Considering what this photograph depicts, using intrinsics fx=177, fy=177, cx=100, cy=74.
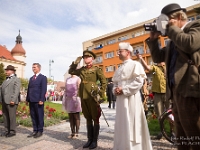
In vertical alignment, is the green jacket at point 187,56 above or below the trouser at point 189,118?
above

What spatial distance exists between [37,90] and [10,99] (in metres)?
0.92

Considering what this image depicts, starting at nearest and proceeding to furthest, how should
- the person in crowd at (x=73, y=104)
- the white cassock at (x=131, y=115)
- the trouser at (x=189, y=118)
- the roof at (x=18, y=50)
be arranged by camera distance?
the trouser at (x=189, y=118) → the white cassock at (x=131, y=115) → the person in crowd at (x=73, y=104) → the roof at (x=18, y=50)

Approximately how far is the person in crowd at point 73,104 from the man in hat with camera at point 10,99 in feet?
5.41

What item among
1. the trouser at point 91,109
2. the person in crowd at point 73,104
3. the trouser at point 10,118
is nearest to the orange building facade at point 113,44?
the person in crowd at point 73,104

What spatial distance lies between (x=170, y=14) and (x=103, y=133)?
4.33 meters

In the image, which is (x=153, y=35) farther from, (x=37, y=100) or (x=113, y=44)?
(x=113, y=44)

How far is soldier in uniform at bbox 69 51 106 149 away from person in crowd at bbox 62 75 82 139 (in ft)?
2.73

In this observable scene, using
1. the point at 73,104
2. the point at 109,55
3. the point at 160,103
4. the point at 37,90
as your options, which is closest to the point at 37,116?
the point at 37,90

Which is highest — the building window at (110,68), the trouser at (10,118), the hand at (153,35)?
the building window at (110,68)

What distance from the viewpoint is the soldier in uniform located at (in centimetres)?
405

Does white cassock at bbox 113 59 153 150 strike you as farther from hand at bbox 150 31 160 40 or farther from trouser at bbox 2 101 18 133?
trouser at bbox 2 101 18 133

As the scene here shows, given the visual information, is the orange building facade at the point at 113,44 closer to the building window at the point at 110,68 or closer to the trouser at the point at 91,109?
the building window at the point at 110,68

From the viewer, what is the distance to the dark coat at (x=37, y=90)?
17.5ft

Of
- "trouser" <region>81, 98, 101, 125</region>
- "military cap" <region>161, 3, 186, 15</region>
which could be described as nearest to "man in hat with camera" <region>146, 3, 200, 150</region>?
"military cap" <region>161, 3, 186, 15</region>
